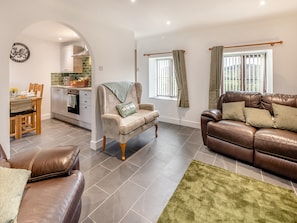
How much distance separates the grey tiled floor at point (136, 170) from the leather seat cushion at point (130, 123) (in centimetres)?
45

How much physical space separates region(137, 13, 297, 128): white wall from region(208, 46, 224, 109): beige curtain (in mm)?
178

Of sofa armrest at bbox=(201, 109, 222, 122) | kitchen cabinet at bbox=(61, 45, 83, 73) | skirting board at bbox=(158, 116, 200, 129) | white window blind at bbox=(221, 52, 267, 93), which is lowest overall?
skirting board at bbox=(158, 116, 200, 129)

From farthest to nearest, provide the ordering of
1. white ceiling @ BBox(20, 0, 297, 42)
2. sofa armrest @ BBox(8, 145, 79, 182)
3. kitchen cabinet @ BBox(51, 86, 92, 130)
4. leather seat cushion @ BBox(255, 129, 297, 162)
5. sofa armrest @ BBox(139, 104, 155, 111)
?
kitchen cabinet @ BBox(51, 86, 92, 130) → sofa armrest @ BBox(139, 104, 155, 111) → white ceiling @ BBox(20, 0, 297, 42) → leather seat cushion @ BBox(255, 129, 297, 162) → sofa armrest @ BBox(8, 145, 79, 182)

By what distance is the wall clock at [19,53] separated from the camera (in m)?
4.46

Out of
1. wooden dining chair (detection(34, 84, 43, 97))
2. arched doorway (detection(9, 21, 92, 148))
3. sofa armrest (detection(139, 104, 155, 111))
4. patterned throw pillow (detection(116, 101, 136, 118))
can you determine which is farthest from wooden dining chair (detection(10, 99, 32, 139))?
sofa armrest (detection(139, 104, 155, 111))

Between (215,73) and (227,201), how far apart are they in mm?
2785

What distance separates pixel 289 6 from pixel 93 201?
4.00 m

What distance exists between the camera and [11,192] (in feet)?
3.29

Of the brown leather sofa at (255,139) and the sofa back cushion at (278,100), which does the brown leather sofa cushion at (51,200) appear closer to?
the brown leather sofa at (255,139)

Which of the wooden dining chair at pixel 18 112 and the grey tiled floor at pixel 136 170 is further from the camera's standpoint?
the wooden dining chair at pixel 18 112

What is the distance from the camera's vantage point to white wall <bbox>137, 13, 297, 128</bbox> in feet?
10.4

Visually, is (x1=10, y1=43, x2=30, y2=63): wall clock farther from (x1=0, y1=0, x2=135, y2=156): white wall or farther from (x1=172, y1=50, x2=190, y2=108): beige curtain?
(x1=172, y1=50, x2=190, y2=108): beige curtain

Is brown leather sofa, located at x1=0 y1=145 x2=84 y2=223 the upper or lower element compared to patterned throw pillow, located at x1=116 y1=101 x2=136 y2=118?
lower

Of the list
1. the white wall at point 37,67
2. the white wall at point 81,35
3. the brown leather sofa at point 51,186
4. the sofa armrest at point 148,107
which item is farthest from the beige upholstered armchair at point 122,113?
the white wall at point 37,67
